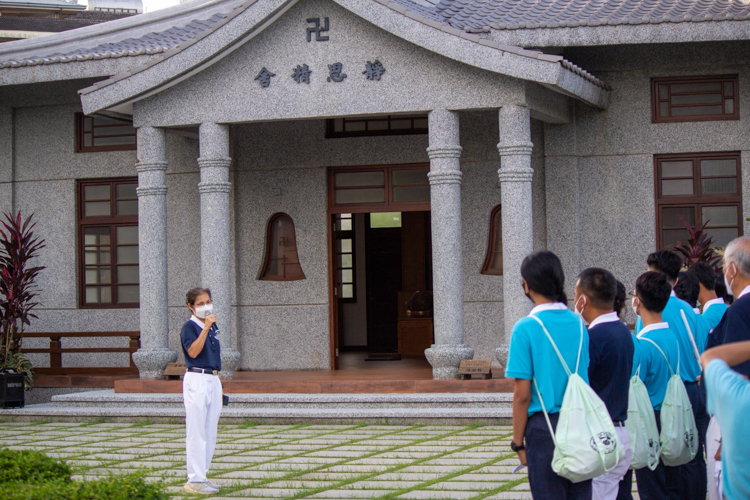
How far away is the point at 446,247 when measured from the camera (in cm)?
1163

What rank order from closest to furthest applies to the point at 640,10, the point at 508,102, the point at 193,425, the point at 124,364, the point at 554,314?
the point at 554,314 → the point at 193,425 → the point at 508,102 → the point at 640,10 → the point at 124,364

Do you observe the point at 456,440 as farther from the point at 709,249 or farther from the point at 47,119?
the point at 47,119

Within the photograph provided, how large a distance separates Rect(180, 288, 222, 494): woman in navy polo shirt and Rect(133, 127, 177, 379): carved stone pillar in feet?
16.1

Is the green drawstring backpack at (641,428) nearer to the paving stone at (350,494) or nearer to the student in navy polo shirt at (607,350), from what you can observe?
the student in navy polo shirt at (607,350)

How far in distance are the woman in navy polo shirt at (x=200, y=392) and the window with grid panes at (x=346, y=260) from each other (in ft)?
32.4

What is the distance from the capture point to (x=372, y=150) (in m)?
14.0

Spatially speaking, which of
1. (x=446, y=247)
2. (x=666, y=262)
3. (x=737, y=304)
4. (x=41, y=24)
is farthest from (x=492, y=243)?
(x=41, y=24)

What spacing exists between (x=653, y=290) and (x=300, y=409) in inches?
260

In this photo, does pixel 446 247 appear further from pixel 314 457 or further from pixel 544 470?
pixel 544 470

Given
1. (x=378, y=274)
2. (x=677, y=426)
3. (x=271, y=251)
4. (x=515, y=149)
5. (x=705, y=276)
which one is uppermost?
(x=515, y=149)

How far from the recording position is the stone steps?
10.9 meters

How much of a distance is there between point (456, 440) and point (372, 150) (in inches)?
215

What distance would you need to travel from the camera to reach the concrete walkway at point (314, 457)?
736cm

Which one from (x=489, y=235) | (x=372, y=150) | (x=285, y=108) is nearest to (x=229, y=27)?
(x=285, y=108)
